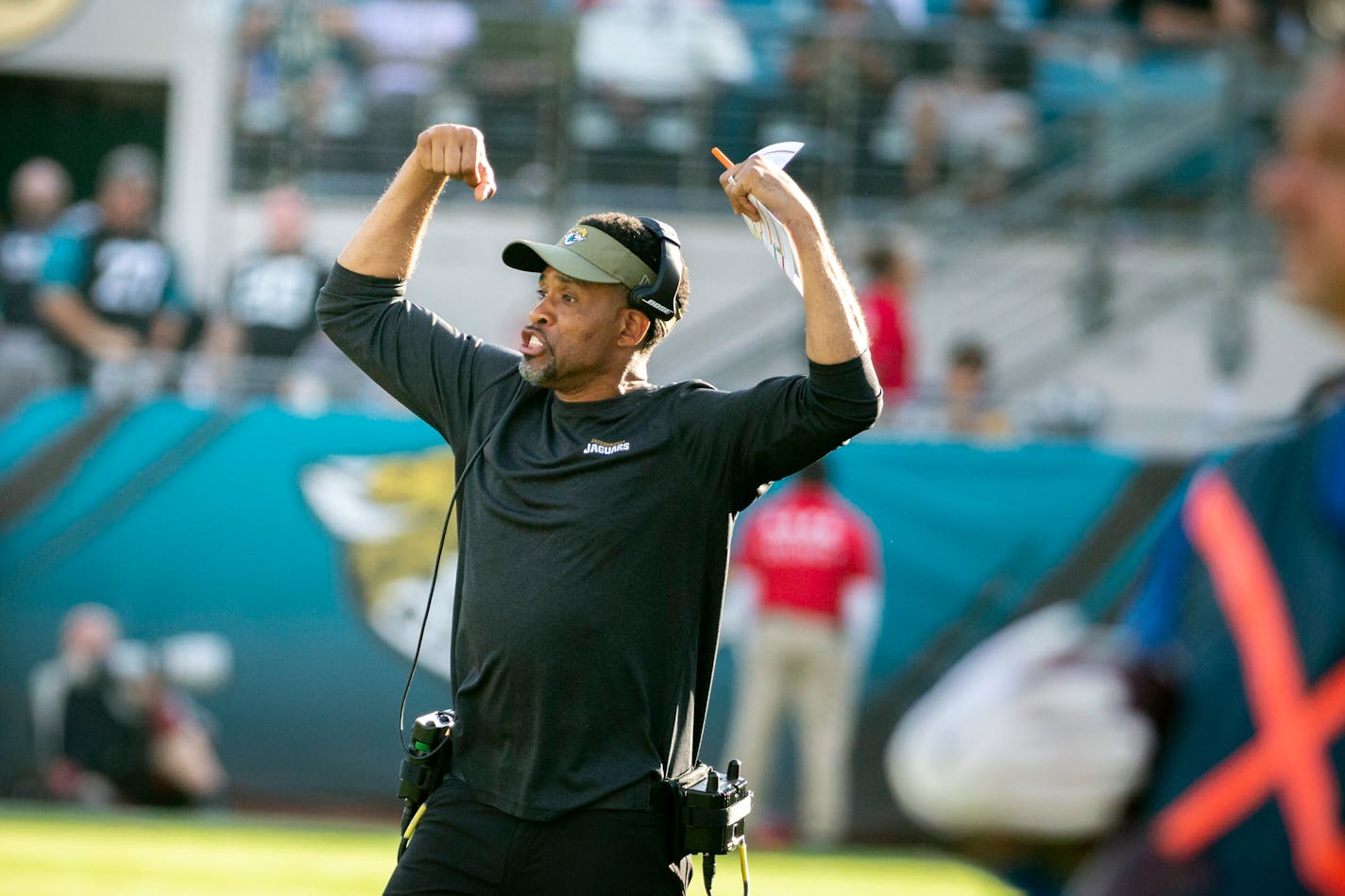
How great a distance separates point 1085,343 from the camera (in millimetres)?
12414

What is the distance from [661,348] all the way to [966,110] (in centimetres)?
266

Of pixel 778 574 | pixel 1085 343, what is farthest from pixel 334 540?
pixel 1085 343

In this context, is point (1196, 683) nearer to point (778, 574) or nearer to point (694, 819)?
point (694, 819)

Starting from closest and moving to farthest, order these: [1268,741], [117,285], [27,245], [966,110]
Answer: [1268,741] → [117,285] → [966,110] → [27,245]

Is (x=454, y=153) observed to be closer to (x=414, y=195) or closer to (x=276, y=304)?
(x=414, y=195)

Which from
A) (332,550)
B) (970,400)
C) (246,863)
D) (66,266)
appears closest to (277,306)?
(66,266)

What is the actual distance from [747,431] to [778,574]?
20.9 ft

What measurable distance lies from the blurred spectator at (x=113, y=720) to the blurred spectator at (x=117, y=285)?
6.17 ft

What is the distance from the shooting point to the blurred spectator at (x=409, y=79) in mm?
12352

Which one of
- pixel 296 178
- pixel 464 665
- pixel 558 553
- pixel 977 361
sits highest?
pixel 296 178

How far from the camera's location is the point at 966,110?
12.3 metres

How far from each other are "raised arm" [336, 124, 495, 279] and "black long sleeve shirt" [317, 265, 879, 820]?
1.72ft

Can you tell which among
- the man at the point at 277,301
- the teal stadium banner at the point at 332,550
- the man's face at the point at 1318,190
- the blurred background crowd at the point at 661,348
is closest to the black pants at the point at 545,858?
the man's face at the point at 1318,190

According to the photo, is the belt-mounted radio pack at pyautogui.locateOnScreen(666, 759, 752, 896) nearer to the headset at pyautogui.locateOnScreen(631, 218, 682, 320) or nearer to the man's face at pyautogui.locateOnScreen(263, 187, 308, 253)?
the headset at pyautogui.locateOnScreen(631, 218, 682, 320)
